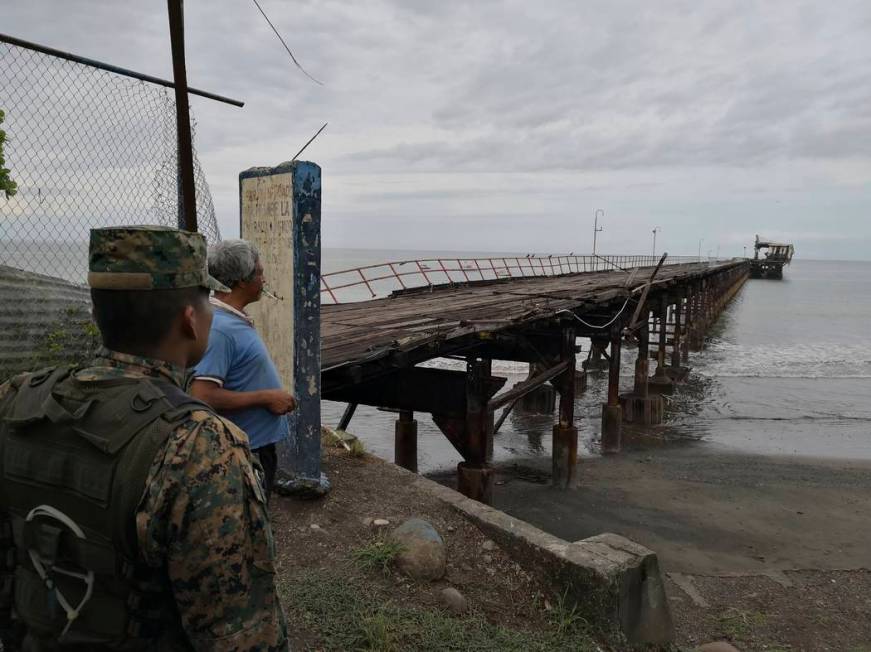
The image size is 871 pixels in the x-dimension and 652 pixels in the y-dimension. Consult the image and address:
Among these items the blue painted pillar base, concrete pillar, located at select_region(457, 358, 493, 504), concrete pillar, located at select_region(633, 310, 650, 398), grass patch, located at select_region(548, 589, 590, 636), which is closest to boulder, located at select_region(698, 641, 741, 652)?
grass patch, located at select_region(548, 589, 590, 636)

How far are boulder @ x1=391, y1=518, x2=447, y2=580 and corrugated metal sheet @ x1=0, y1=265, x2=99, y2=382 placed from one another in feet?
9.18

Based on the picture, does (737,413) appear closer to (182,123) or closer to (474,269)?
(474,269)

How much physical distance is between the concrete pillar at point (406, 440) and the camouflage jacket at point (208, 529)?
31.8 ft

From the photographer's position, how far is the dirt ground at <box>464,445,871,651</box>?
5.87 m

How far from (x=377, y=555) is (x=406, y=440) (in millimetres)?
7299

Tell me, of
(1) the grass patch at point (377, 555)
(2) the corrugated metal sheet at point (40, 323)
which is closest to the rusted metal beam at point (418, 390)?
(2) the corrugated metal sheet at point (40, 323)

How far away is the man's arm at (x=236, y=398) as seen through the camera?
9.23 ft

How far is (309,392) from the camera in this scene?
454 cm

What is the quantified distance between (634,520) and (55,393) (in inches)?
373

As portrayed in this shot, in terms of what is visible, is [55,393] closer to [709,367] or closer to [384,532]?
[384,532]

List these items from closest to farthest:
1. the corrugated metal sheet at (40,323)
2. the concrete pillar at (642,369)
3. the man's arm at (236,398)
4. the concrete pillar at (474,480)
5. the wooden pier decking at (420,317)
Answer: the man's arm at (236,398), the corrugated metal sheet at (40,323), the wooden pier decking at (420,317), the concrete pillar at (474,480), the concrete pillar at (642,369)

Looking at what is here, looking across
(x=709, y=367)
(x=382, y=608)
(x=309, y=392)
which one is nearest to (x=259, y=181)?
(x=309, y=392)

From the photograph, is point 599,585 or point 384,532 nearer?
point 599,585

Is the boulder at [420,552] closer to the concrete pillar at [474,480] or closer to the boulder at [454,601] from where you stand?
the boulder at [454,601]
